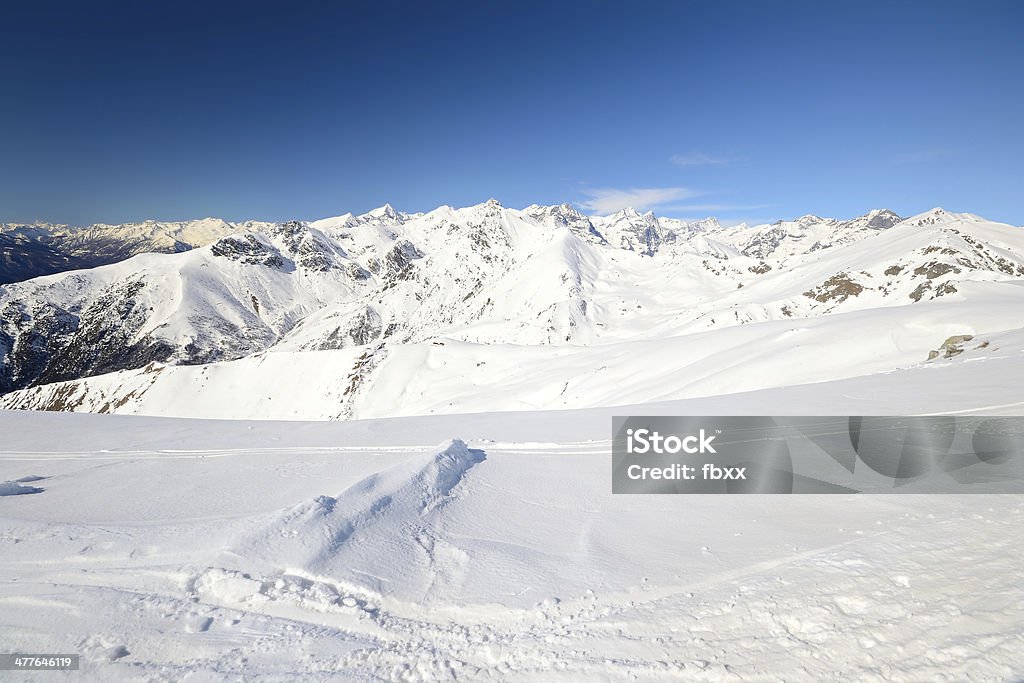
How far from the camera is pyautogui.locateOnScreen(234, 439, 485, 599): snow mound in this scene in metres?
4.08

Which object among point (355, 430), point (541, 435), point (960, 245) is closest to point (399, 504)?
point (541, 435)

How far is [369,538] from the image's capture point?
4.64 metres

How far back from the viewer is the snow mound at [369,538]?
4.08 metres

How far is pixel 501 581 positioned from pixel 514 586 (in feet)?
0.48

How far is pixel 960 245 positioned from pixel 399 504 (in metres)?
105

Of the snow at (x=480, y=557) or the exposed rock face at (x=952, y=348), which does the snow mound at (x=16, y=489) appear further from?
the exposed rock face at (x=952, y=348)

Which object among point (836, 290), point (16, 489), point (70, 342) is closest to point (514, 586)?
point (16, 489)

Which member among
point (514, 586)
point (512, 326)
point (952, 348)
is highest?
point (512, 326)

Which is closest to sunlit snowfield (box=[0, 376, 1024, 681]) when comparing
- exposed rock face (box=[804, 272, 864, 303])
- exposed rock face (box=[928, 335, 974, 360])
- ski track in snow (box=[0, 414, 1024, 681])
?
ski track in snow (box=[0, 414, 1024, 681])

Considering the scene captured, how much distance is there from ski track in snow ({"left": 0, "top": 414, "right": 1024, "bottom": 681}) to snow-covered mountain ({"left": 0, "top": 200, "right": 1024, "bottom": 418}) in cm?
1882

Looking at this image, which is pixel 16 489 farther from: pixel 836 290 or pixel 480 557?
pixel 836 290

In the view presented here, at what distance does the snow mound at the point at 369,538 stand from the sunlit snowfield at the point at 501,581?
0.02 meters

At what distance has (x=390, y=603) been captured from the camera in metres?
3.76

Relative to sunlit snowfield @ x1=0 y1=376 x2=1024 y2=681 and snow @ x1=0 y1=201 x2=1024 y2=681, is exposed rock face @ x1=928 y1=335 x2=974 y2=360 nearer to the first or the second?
snow @ x1=0 y1=201 x2=1024 y2=681
